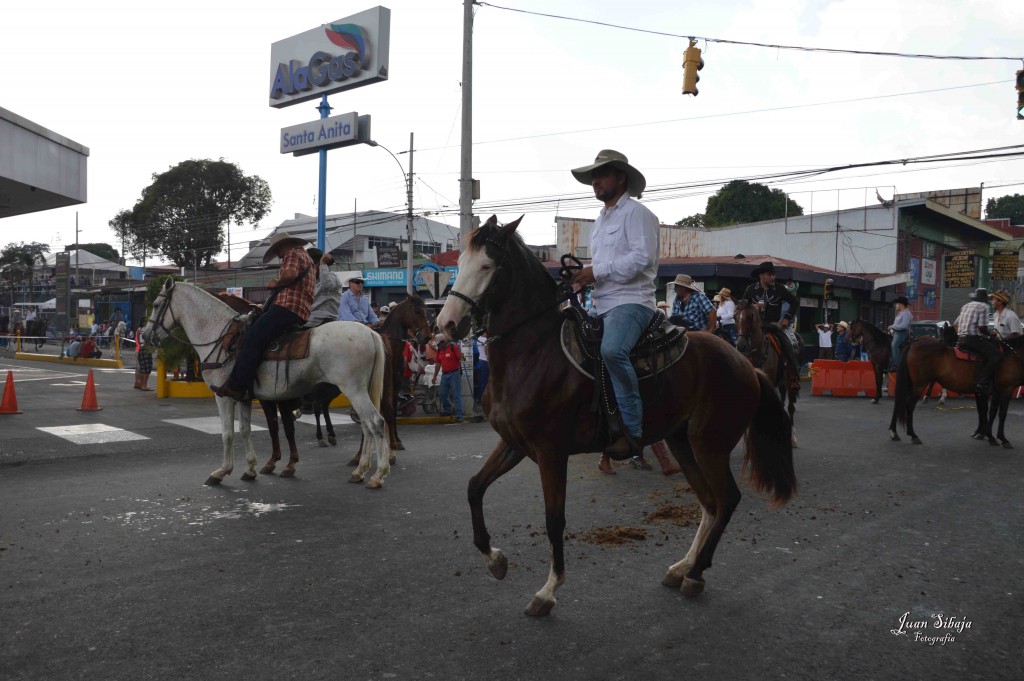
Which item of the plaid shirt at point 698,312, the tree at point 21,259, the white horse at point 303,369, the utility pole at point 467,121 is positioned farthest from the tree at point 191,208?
the plaid shirt at point 698,312

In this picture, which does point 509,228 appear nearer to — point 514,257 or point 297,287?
point 514,257

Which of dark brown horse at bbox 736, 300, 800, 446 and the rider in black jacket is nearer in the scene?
dark brown horse at bbox 736, 300, 800, 446

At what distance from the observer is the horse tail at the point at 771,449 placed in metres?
4.96

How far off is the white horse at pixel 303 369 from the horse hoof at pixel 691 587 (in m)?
3.78

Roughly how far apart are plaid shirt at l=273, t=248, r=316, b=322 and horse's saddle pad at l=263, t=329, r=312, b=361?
250mm

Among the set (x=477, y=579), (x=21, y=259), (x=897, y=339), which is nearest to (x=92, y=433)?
(x=477, y=579)

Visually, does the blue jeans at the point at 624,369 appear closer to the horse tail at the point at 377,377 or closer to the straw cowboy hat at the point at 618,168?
the straw cowboy hat at the point at 618,168

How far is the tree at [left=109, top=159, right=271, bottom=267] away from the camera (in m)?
54.5

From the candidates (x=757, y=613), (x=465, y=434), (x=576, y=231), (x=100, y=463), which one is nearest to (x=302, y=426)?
(x=465, y=434)

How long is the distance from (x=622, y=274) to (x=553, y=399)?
2.85 feet

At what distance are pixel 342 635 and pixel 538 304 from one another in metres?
2.09

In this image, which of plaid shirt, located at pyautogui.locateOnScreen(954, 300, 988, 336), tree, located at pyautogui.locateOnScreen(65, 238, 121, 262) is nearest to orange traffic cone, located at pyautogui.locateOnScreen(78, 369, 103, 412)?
plaid shirt, located at pyautogui.locateOnScreen(954, 300, 988, 336)

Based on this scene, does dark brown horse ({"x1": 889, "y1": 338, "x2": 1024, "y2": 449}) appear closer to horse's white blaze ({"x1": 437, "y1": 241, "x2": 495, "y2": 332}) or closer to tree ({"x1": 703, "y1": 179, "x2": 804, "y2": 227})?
horse's white blaze ({"x1": 437, "y1": 241, "x2": 495, "y2": 332})

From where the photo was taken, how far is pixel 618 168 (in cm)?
Result: 453
